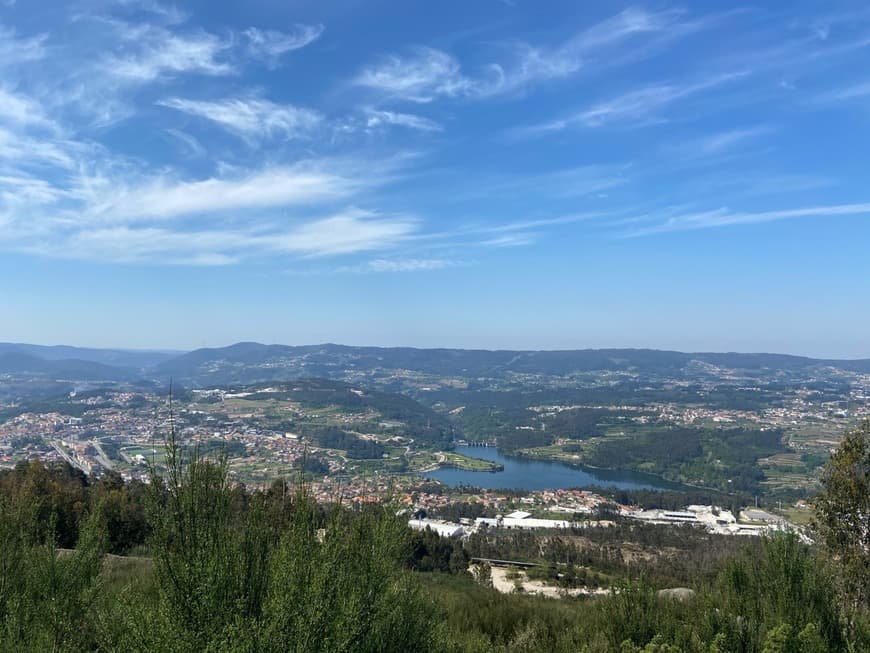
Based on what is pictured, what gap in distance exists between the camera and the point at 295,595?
10.9 ft

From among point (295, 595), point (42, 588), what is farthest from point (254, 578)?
point (42, 588)

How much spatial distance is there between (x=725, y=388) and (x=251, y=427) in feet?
386

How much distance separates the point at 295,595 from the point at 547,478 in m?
68.5

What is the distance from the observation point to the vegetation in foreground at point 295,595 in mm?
3346

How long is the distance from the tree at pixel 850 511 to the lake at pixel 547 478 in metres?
52.1

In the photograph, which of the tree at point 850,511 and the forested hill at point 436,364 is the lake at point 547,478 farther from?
the forested hill at point 436,364

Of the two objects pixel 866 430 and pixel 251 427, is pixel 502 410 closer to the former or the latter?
pixel 251 427

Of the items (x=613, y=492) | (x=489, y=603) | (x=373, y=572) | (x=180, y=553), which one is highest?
(x=180, y=553)

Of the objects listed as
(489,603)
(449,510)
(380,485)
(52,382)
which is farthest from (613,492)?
(52,382)

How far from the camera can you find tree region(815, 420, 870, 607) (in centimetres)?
952

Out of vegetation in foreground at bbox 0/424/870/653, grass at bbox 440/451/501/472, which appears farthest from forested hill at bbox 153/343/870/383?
vegetation in foreground at bbox 0/424/870/653

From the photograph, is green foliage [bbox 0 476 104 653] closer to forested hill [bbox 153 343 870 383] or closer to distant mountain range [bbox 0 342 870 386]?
distant mountain range [bbox 0 342 870 386]

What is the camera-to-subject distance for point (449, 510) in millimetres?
45938

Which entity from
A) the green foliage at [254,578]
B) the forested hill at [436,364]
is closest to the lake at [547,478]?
the green foliage at [254,578]
